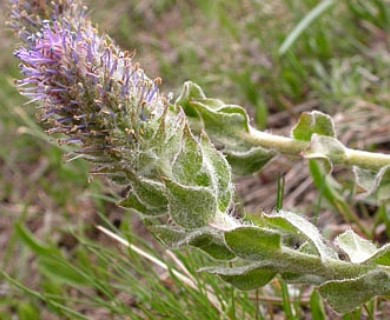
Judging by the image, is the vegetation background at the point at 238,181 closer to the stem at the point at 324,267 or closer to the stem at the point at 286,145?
the stem at the point at 286,145

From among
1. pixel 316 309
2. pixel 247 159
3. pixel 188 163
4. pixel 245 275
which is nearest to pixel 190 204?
pixel 188 163

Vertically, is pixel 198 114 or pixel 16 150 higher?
pixel 16 150

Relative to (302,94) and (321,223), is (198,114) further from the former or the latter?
(302,94)

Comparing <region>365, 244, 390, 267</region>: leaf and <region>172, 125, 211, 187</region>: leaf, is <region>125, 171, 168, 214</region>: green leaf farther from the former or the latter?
<region>365, 244, 390, 267</region>: leaf

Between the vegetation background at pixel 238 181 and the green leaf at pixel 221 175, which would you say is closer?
the green leaf at pixel 221 175

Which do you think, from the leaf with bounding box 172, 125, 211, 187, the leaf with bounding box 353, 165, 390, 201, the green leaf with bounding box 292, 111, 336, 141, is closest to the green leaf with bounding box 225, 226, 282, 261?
the leaf with bounding box 172, 125, 211, 187

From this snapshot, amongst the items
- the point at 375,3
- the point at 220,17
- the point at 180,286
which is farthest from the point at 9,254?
the point at 375,3

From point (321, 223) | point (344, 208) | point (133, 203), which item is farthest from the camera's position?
point (321, 223)

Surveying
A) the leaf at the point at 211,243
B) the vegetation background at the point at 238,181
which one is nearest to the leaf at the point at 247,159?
the vegetation background at the point at 238,181
